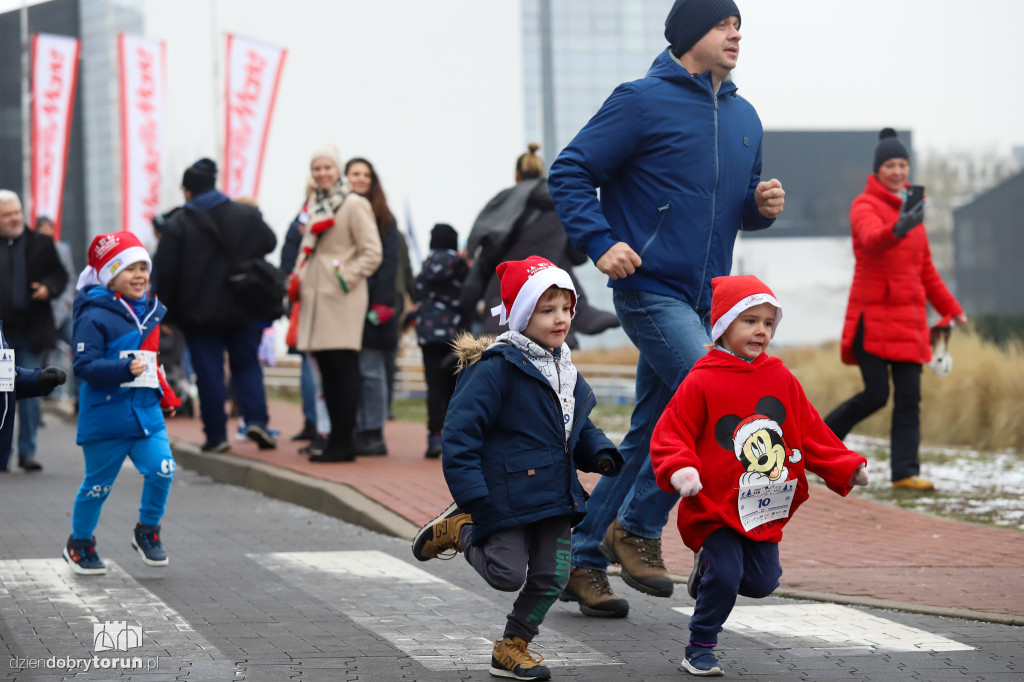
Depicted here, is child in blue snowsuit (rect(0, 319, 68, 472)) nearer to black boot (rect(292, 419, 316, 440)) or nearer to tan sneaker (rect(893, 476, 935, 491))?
tan sneaker (rect(893, 476, 935, 491))

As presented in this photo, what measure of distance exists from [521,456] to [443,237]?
5744mm

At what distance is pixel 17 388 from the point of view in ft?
17.5

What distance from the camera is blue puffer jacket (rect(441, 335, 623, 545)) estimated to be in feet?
13.9

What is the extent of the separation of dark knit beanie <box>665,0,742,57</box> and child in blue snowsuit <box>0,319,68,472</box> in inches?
105

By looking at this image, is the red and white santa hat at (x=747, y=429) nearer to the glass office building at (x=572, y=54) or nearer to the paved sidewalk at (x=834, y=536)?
the paved sidewalk at (x=834, y=536)

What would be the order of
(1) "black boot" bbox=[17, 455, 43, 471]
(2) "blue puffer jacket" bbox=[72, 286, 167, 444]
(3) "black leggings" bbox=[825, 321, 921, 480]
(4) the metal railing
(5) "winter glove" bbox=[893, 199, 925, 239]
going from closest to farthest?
(2) "blue puffer jacket" bbox=[72, 286, 167, 444], (5) "winter glove" bbox=[893, 199, 925, 239], (3) "black leggings" bbox=[825, 321, 921, 480], (1) "black boot" bbox=[17, 455, 43, 471], (4) the metal railing

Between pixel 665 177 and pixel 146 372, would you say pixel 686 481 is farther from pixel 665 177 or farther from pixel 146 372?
pixel 146 372

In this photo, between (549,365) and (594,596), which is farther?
(594,596)

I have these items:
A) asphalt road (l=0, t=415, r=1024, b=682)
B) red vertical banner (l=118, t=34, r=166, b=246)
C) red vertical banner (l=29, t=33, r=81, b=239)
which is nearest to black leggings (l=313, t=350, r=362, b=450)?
asphalt road (l=0, t=415, r=1024, b=682)

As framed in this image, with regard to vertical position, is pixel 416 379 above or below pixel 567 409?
below

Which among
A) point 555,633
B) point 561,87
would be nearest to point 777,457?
point 555,633

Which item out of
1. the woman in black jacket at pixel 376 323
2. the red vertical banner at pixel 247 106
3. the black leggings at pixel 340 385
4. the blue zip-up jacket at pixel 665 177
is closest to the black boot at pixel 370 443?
the woman in black jacket at pixel 376 323

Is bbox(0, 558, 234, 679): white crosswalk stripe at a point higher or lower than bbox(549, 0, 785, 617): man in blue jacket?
lower

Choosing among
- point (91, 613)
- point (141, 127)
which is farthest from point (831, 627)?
point (141, 127)
